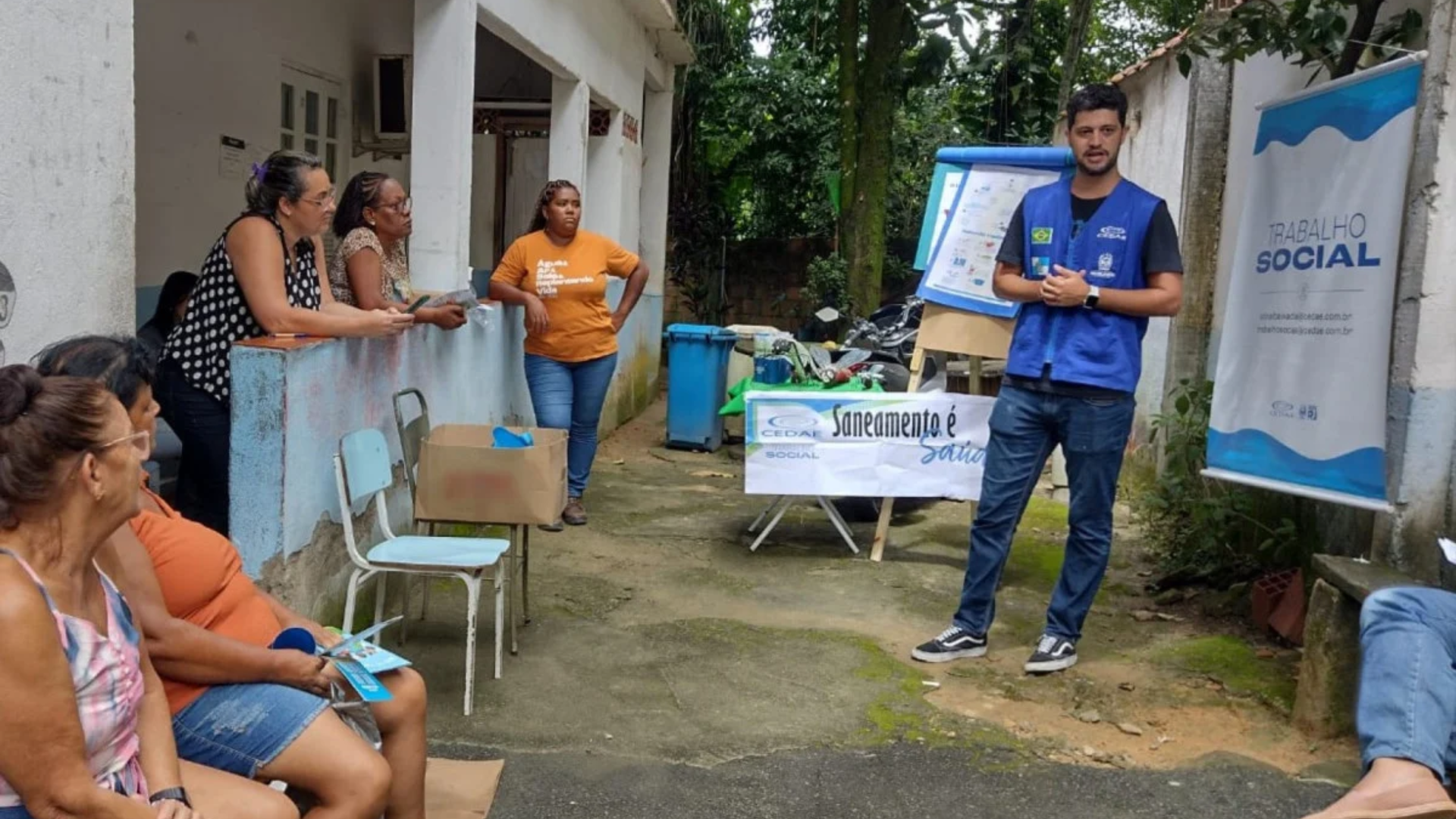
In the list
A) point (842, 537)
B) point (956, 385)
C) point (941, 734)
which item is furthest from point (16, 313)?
point (956, 385)

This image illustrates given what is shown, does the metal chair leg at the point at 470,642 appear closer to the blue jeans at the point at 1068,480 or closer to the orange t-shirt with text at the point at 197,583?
the orange t-shirt with text at the point at 197,583

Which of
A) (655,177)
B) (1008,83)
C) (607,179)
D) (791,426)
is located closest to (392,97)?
(607,179)

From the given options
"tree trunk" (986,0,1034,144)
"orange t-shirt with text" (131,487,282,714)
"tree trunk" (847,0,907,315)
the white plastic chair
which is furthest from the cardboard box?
"tree trunk" (986,0,1034,144)

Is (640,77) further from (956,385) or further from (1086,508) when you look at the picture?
(1086,508)

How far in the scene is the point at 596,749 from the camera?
11.7 ft

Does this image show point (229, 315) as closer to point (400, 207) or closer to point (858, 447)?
A: point (400, 207)

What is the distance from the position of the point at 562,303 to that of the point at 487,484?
7.39 ft

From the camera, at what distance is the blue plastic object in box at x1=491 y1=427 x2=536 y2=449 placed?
4.34 m

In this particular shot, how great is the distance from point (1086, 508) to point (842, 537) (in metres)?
2.10

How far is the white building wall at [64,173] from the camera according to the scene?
2.85m

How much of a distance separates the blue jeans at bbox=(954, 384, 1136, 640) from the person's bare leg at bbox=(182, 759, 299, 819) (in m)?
2.83

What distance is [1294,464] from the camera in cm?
422

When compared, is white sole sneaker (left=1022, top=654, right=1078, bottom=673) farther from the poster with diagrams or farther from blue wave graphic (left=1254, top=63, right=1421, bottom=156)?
blue wave graphic (left=1254, top=63, right=1421, bottom=156)

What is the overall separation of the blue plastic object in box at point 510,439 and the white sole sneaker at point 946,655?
1.59m
